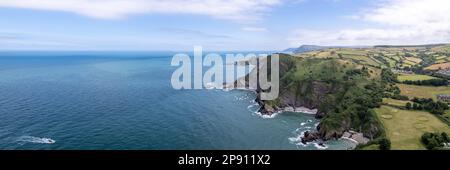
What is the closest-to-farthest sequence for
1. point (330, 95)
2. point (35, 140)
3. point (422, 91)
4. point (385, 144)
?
point (385, 144) < point (35, 140) < point (422, 91) < point (330, 95)

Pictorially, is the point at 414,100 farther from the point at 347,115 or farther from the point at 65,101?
the point at 65,101

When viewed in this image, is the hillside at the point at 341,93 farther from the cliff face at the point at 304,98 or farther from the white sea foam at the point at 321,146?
the white sea foam at the point at 321,146

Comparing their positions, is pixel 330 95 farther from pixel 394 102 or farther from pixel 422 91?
pixel 422 91

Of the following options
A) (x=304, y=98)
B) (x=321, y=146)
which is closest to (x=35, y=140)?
(x=321, y=146)

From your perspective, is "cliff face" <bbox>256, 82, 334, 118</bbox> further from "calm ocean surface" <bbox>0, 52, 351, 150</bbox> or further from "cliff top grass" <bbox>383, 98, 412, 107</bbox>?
"cliff top grass" <bbox>383, 98, 412, 107</bbox>

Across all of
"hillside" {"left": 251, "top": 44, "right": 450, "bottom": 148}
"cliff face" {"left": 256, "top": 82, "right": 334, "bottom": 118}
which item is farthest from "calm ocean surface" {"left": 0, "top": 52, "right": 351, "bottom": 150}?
"hillside" {"left": 251, "top": 44, "right": 450, "bottom": 148}

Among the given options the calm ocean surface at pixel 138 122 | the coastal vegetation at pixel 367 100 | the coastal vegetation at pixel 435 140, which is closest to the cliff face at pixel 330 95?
the coastal vegetation at pixel 367 100
